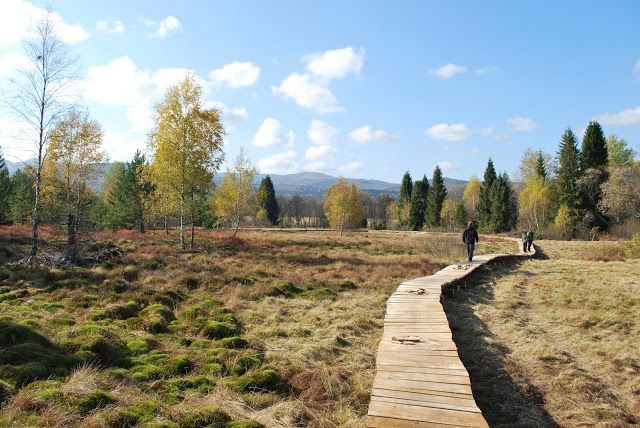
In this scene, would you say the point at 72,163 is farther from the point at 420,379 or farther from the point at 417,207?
the point at 417,207

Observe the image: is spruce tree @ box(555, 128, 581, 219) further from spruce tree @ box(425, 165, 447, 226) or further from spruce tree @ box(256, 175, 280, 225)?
spruce tree @ box(256, 175, 280, 225)

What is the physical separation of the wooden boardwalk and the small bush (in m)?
3.51

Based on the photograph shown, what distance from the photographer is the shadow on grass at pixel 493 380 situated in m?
6.00

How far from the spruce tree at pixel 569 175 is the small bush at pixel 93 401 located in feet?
177

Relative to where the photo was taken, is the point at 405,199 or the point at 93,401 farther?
the point at 405,199

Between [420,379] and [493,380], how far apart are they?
2222 mm

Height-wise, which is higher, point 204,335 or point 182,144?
point 182,144

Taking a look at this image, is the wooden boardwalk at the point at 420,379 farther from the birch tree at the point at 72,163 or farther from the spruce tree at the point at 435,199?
the spruce tree at the point at 435,199

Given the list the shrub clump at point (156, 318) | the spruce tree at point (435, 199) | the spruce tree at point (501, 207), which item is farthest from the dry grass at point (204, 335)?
the spruce tree at point (435, 199)

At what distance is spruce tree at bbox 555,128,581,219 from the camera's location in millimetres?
48500

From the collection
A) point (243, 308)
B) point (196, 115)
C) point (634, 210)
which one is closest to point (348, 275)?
point (243, 308)

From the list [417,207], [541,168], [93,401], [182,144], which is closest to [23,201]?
[182,144]

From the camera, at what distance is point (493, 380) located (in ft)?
23.6

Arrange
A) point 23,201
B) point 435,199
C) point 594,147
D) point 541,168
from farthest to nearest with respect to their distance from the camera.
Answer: point 435,199 < point 541,168 < point 594,147 < point 23,201
